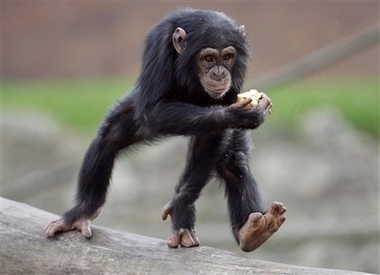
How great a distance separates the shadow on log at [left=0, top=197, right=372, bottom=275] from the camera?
298 cm

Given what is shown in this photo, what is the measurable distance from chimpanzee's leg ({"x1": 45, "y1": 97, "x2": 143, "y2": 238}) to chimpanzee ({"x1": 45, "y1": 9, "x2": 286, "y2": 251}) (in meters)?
0.09

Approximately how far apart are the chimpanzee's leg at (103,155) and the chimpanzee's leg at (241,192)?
0.40 m

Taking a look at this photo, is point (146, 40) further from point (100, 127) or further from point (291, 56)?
point (291, 56)

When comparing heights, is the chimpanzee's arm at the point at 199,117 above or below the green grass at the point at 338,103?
below

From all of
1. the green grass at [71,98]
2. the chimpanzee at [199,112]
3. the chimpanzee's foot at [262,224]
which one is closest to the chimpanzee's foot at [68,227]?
the chimpanzee at [199,112]

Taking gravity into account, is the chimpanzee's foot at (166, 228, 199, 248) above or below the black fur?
A: below

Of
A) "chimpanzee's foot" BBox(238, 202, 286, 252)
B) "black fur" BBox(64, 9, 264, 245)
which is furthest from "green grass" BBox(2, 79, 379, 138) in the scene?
"chimpanzee's foot" BBox(238, 202, 286, 252)

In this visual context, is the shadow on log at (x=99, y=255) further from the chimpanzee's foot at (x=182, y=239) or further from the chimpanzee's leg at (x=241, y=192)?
the chimpanzee's leg at (x=241, y=192)

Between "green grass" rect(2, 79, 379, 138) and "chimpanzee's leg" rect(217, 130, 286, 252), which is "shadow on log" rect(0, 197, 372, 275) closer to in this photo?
"chimpanzee's leg" rect(217, 130, 286, 252)

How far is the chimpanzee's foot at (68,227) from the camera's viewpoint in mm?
3467

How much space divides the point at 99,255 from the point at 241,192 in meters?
0.57

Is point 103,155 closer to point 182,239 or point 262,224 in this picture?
point 182,239

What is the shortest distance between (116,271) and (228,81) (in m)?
Result: 0.77

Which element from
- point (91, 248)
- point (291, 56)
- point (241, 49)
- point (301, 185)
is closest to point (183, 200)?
point (91, 248)
